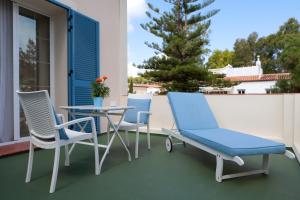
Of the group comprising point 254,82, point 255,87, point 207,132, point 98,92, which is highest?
point 254,82

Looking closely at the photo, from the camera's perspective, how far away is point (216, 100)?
4523mm

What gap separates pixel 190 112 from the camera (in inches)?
136

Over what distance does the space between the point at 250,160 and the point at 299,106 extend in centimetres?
139

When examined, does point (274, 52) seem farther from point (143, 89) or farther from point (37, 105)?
point (37, 105)

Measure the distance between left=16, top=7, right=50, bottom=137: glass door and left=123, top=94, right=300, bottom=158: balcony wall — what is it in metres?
3.24

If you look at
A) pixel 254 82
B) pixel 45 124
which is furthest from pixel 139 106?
pixel 254 82

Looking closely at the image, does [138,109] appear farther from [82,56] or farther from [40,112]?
[40,112]

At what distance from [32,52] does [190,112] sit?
292cm

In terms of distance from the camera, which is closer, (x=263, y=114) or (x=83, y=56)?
(x=263, y=114)

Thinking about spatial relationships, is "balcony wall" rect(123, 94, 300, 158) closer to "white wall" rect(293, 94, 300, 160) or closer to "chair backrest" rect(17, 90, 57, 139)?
"white wall" rect(293, 94, 300, 160)

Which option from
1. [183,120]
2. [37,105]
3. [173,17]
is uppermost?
[173,17]

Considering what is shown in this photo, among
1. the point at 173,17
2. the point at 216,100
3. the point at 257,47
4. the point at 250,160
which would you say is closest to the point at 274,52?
the point at 257,47

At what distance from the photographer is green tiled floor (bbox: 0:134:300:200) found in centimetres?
198

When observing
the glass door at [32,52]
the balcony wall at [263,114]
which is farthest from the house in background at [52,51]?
the balcony wall at [263,114]
